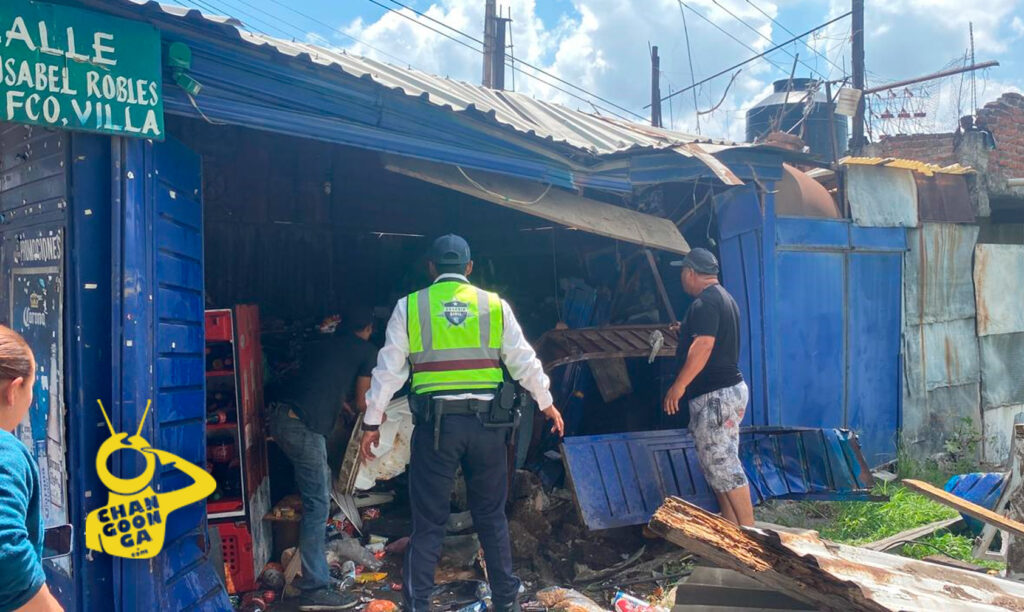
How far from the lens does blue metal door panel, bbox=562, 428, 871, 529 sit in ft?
17.9

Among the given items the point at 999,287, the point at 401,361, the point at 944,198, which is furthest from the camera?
the point at 999,287

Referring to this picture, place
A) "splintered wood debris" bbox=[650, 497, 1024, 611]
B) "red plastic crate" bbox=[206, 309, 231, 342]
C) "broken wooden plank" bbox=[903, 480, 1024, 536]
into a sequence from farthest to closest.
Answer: "red plastic crate" bbox=[206, 309, 231, 342]
"broken wooden plank" bbox=[903, 480, 1024, 536]
"splintered wood debris" bbox=[650, 497, 1024, 611]

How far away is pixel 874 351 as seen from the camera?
796 cm

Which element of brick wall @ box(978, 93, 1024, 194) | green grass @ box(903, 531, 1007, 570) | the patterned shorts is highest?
brick wall @ box(978, 93, 1024, 194)

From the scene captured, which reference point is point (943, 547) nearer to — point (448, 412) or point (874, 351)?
point (874, 351)

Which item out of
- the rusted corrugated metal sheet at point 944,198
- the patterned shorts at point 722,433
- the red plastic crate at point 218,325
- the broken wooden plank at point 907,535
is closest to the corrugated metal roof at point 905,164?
the rusted corrugated metal sheet at point 944,198

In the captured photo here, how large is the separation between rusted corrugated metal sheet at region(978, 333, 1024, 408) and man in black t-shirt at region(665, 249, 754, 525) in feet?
18.2

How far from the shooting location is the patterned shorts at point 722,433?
5.27 meters

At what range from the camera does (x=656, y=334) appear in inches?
243

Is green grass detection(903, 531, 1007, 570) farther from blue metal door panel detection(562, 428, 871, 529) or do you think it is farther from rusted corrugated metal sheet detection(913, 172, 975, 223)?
rusted corrugated metal sheet detection(913, 172, 975, 223)

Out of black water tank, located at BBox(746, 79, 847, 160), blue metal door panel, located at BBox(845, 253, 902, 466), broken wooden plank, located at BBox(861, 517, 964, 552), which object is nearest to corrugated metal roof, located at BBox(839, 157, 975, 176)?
blue metal door panel, located at BBox(845, 253, 902, 466)

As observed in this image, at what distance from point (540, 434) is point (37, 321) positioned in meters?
3.82

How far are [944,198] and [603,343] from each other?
5073mm

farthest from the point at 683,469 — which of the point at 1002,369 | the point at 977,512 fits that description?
the point at 1002,369
